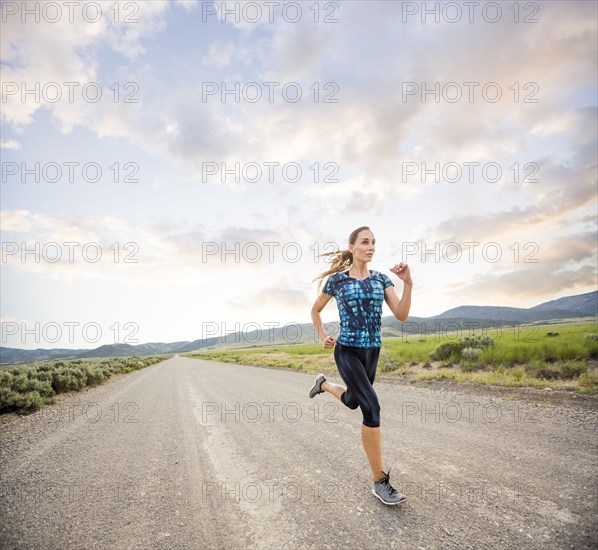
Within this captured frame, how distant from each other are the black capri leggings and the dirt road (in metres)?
0.77

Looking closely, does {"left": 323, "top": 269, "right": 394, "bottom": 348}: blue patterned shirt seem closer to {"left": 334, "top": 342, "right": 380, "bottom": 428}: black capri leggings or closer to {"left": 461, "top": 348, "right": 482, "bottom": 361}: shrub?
{"left": 334, "top": 342, "right": 380, "bottom": 428}: black capri leggings

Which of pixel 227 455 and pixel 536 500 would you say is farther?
pixel 227 455

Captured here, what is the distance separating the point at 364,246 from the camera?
3.36 meters

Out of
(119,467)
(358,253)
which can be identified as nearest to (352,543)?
(358,253)

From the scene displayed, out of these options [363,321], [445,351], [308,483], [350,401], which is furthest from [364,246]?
[445,351]

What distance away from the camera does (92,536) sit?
2.54 metres

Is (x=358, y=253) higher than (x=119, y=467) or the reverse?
higher

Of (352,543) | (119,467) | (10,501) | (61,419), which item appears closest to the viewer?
(352,543)

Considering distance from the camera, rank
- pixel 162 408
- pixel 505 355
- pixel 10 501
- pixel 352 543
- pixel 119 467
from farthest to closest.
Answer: pixel 505 355 < pixel 162 408 < pixel 119 467 < pixel 10 501 < pixel 352 543

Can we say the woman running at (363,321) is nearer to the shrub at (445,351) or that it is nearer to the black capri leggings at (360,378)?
the black capri leggings at (360,378)

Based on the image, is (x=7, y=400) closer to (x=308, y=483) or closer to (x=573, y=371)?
(x=308, y=483)

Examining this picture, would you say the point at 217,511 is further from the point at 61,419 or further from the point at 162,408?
the point at 61,419

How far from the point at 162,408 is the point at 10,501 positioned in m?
5.45

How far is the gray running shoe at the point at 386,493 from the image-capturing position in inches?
107
